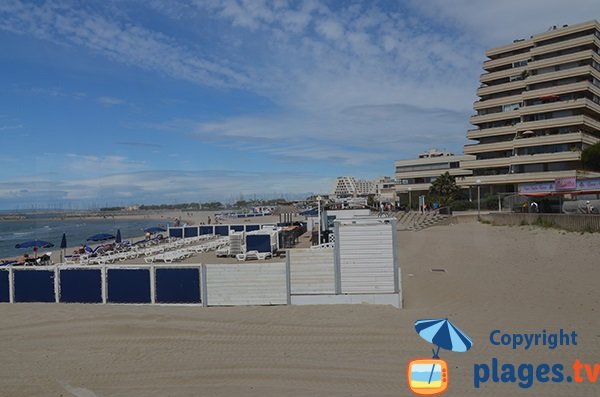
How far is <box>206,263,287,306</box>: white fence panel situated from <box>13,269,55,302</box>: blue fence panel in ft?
16.6

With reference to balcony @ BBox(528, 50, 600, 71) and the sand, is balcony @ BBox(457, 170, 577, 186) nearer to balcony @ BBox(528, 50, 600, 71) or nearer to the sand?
balcony @ BBox(528, 50, 600, 71)

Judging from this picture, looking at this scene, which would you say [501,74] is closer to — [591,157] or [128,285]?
[591,157]

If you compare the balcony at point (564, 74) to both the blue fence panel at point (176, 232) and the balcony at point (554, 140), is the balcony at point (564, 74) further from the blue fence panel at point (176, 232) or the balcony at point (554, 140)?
the blue fence panel at point (176, 232)

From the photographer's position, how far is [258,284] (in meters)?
12.0

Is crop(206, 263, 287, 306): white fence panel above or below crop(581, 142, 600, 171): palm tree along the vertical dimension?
below

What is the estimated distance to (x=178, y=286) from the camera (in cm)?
1244

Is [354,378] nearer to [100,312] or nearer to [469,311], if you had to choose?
[469,311]

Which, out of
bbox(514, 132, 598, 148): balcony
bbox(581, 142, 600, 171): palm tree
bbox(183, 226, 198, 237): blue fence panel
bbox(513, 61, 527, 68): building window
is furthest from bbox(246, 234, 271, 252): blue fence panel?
bbox(513, 61, 527, 68): building window

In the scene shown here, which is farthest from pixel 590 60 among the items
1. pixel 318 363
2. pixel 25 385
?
pixel 25 385

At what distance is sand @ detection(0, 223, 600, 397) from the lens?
23.3 feet

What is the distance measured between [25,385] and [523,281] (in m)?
13.7

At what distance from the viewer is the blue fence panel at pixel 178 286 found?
12320mm

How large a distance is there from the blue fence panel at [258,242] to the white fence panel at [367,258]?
11.5m

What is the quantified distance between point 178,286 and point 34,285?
4.70m
